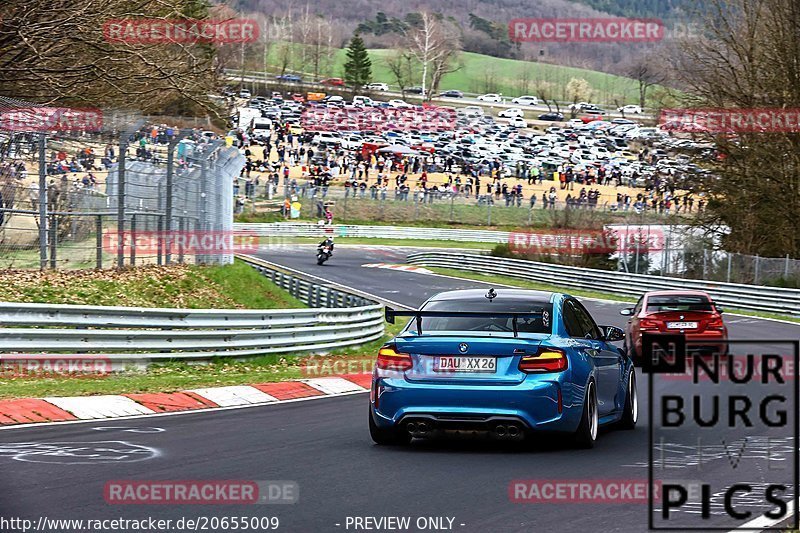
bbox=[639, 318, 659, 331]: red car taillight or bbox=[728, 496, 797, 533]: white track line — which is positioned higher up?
bbox=[728, 496, 797, 533]: white track line

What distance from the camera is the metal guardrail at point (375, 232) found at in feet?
204

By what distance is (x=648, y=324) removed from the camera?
67.4ft

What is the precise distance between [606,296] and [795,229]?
6905 mm

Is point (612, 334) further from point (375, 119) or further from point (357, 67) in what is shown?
point (357, 67)

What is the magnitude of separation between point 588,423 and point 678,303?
444 inches

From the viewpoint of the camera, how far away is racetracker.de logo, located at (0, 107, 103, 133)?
61.7ft

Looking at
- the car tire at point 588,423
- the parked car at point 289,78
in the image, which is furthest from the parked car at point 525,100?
the car tire at point 588,423

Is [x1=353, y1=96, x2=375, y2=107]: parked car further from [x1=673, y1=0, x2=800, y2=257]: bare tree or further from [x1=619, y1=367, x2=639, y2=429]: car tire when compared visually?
[x1=619, y1=367, x2=639, y2=429]: car tire

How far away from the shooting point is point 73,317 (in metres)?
15.7

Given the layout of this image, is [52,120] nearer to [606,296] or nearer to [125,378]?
[125,378]

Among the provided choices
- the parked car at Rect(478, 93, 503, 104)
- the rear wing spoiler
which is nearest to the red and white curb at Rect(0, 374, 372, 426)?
the rear wing spoiler

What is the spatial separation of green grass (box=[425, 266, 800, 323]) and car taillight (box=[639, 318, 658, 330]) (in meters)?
15.8

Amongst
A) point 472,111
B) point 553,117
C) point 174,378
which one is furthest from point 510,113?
point 174,378

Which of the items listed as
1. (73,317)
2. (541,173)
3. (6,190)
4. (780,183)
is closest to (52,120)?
(6,190)
